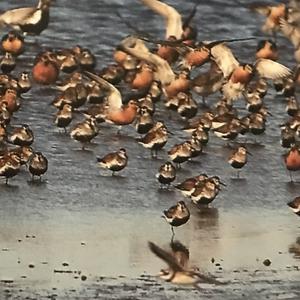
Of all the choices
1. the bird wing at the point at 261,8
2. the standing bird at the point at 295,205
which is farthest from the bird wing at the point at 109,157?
the bird wing at the point at 261,8

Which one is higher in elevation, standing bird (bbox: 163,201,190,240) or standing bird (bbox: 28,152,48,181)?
standing bird (bbox: 28,152,48,181)

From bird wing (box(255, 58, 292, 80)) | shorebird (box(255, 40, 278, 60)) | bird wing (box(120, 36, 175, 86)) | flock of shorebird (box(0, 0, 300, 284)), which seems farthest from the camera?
shorebird (box(255, 40, 278, 60))

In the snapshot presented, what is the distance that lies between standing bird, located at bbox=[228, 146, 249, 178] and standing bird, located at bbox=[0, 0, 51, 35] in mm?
4400

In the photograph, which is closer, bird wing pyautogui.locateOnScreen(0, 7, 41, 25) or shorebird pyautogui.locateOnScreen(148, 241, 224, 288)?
shorebird pyautogui.locateOnScreen(148, 241, 224, 288)

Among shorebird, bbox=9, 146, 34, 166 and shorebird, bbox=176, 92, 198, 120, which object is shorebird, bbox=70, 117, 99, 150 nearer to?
shorebird, bbox=9, 146, 34, 166

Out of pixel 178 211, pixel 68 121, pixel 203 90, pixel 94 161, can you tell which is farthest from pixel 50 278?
pixel 203 90

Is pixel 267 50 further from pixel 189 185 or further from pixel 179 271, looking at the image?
pixel 179 271

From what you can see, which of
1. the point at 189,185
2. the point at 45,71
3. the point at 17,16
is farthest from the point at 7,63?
the point at 189,185

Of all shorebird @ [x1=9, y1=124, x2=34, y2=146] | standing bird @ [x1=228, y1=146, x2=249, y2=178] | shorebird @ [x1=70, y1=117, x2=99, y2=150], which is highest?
shorebird @ [x1=70, y1=117, x2=99, y2=150]

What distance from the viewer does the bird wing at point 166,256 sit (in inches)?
404

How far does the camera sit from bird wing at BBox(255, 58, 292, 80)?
50.9 ft

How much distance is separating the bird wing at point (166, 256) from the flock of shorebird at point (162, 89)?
3.7 inches

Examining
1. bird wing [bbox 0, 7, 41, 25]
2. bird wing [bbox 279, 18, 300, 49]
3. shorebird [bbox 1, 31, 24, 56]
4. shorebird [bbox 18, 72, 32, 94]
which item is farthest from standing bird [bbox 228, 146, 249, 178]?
bird wing [bbox 0, 7, 41, 25]

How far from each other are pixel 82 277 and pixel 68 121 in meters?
3.56
